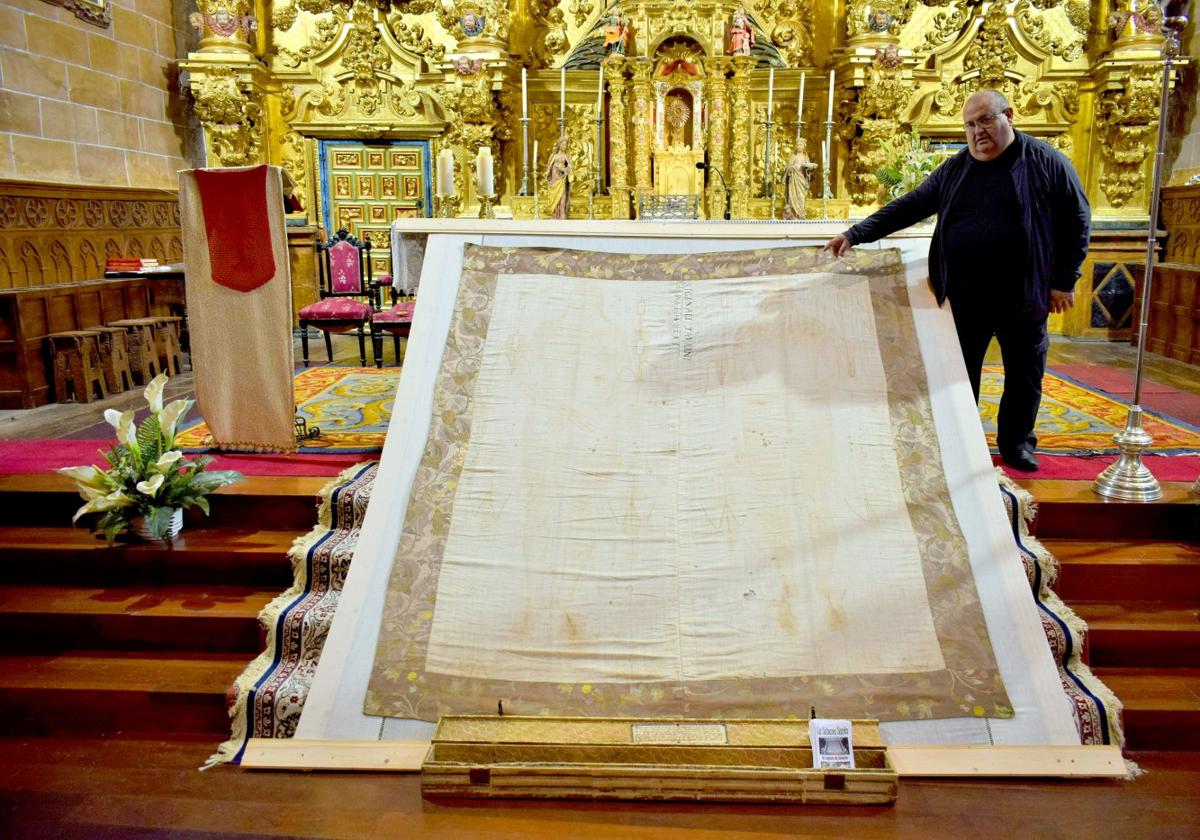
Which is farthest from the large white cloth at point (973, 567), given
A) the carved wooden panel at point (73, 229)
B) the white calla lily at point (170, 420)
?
the carved wooden panel at point (73, 229)

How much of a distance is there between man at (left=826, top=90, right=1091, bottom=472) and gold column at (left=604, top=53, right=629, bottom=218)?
4.78 metres

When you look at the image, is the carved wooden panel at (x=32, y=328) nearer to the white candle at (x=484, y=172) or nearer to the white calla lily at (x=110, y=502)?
the white calla lily at (x=110, y=502)

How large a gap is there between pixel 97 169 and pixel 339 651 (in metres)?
6.23

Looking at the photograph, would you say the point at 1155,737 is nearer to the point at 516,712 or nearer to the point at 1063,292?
the point at 1063,292

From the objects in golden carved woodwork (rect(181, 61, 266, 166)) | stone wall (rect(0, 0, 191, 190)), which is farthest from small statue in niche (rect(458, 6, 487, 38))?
stone wall (rect(0, 0, 191, 190))

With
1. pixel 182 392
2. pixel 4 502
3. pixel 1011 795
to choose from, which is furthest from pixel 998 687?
pixel 182 392

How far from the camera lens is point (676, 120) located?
25.9ft

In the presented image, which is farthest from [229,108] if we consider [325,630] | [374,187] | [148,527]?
[325,630]

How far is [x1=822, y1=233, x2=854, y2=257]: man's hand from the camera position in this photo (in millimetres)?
3316

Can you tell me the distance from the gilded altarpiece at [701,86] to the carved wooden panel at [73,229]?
90cm

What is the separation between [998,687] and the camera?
2348 millimetres

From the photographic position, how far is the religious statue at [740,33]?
297 inches

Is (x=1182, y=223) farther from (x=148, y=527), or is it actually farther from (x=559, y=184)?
(x=148, y=527)

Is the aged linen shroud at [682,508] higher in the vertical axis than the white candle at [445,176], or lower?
lower
